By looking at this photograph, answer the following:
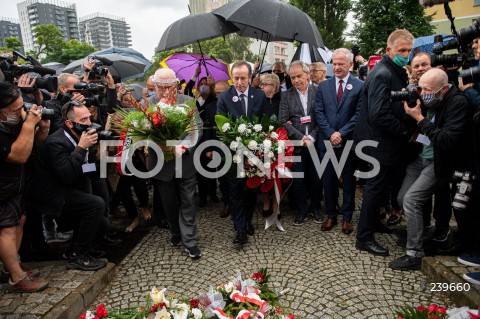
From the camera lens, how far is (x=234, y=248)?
450cm

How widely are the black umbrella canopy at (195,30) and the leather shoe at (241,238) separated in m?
3.40

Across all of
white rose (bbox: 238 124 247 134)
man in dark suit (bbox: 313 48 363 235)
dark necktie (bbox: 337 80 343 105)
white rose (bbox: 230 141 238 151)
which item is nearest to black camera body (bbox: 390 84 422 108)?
man in dark suit (bbox: 313 48 363 235)

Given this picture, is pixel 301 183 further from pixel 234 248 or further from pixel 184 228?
pixel 184 228

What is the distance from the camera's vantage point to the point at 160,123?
3820mm

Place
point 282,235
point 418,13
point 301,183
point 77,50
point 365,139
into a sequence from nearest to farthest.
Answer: point 365,139 → point 282,235 → point 301,183 → point 418,13 → point 77,50

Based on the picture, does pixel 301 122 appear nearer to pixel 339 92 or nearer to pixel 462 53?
pixel 339 92

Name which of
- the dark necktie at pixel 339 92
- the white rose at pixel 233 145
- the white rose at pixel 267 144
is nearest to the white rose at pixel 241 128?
the white rose at pixel 233 145

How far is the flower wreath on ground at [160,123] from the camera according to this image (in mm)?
3824

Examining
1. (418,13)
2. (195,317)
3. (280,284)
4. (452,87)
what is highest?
(418,13)

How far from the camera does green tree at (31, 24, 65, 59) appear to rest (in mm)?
45812

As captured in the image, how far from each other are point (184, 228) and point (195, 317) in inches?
96.7

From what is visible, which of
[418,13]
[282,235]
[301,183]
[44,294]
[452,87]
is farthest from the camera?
[418,13]

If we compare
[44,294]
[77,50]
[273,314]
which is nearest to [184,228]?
[44,294]

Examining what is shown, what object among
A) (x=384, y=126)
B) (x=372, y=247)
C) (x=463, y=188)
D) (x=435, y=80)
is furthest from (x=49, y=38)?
(x=463, y=188)
